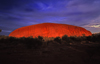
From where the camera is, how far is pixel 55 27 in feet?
98.4

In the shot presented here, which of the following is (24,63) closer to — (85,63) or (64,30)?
(85,63)

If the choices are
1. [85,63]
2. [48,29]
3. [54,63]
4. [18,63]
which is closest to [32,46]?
[18,63]

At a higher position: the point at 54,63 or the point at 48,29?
the point at 48,29

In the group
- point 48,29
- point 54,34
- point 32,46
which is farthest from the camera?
point 48,29

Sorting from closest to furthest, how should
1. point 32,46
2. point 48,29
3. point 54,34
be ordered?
point 32,46 → point 54,34 → point 48,29

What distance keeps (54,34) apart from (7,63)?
926 inches

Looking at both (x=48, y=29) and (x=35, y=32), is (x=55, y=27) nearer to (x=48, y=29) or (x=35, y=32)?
(x=48, y=29)

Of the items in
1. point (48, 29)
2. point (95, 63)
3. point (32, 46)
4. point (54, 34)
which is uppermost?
point (48, 29)

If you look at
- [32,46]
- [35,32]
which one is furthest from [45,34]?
[32,46]

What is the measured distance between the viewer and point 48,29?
28.8 metres

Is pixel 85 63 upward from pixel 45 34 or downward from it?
downward

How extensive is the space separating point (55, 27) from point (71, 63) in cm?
2655

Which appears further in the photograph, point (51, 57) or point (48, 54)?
point (48, 54)

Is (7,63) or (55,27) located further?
(55,27)
